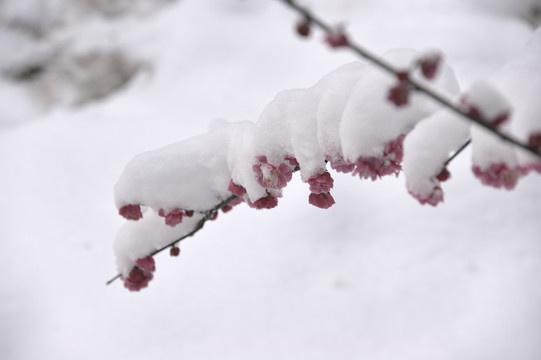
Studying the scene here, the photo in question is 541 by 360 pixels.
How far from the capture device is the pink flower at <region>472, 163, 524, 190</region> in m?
0.77

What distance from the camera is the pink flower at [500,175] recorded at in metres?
0.77

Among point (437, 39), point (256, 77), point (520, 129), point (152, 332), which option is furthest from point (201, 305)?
point (437, 39)

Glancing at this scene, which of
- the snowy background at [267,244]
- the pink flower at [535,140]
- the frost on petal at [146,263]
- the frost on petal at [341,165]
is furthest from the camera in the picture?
the snowy background at [267,244]

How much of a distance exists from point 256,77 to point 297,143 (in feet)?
9.48

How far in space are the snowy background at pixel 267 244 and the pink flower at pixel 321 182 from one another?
931mm

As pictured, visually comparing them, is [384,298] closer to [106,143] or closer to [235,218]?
[235,218]

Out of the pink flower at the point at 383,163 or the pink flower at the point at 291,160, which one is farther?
the pink flower at the point at 291,160

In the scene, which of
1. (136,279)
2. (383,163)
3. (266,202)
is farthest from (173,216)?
(383,163)

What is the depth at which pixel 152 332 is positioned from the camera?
219 cm

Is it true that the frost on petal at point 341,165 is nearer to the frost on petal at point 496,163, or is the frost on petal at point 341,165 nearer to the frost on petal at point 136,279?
the frost on petal at point 496,163

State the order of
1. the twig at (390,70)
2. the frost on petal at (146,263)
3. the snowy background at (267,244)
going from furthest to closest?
the snowy background at (267,244) → the frost on petal at (146,263) → the twig at (390,70)

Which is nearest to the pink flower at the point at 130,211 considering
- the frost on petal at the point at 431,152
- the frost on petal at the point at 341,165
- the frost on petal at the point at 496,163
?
the frost on petal at the point at 341,165

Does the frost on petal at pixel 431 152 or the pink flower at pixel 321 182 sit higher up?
the pink flower at pixel 321 182

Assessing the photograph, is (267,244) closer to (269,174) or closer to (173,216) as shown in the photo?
(173,216)
